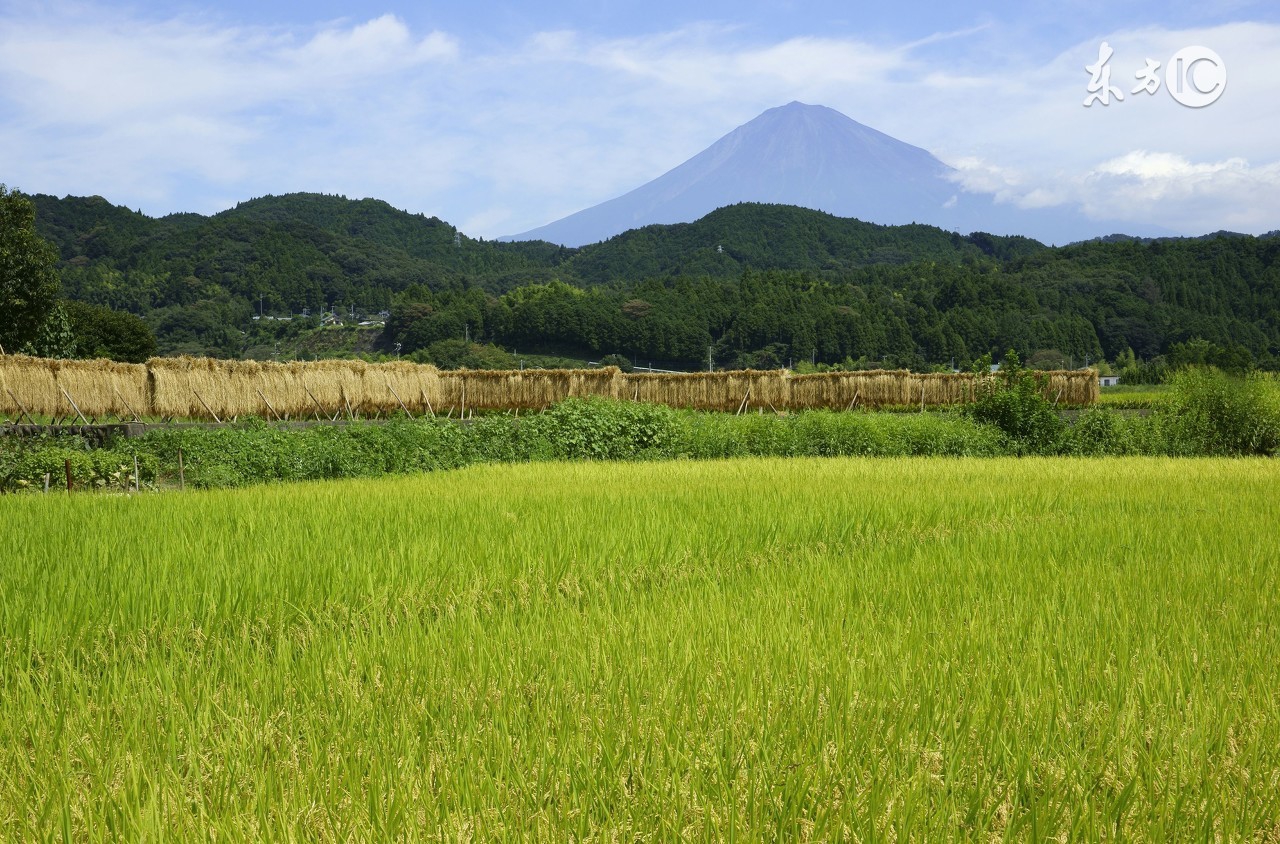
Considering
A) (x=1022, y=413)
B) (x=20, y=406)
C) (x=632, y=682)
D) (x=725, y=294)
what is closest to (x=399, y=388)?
(x=20, y=406)

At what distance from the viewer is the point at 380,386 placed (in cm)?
2716

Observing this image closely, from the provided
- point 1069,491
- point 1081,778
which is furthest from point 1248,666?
point 1069,491

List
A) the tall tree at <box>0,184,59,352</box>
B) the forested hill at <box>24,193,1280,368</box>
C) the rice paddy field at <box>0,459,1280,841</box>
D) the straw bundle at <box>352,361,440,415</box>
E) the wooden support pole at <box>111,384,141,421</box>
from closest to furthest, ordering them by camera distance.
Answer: the rice paddy field at <box>0,459,1280,841</box> → the wooden support pole at <box>111,384,141,421</box> → the straw bundle at <box>352,361,440,415</box> → the tall tree at <box>0,184,59,352</box> → the forested hill at <box>24,193,1280,368</box>

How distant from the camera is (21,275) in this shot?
3152cm

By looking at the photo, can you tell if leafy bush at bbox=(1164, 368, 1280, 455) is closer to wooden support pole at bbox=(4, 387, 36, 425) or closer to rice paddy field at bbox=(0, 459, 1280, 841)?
rice paddy field at bbox=(0, 459, 1280, 841)

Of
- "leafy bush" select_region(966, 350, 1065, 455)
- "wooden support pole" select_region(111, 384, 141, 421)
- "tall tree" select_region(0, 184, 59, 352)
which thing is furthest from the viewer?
"tall tree" select_region(0, 184, 59, 352)

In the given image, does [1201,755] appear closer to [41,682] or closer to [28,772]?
[28,772]

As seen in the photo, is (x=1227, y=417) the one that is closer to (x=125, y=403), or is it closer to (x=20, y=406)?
(x=125, y=403)

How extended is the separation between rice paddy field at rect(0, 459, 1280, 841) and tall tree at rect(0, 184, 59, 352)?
29819 mm

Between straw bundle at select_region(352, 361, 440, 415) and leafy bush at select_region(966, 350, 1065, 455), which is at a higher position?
straw bundle at select_region(352, 361, 440, 415)

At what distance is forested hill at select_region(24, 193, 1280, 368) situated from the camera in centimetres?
8925

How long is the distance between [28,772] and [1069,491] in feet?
29.2

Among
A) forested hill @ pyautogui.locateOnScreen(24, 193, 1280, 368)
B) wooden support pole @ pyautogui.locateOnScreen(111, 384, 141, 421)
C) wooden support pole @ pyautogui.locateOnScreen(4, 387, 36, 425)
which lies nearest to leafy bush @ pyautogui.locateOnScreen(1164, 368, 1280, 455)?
wooden support pole @ pyautogui.locateOnScreen(111, 384, 141, 421)

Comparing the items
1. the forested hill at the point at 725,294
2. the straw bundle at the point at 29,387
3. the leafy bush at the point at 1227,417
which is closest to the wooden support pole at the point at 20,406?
the straw bundle at the point at 29,387
